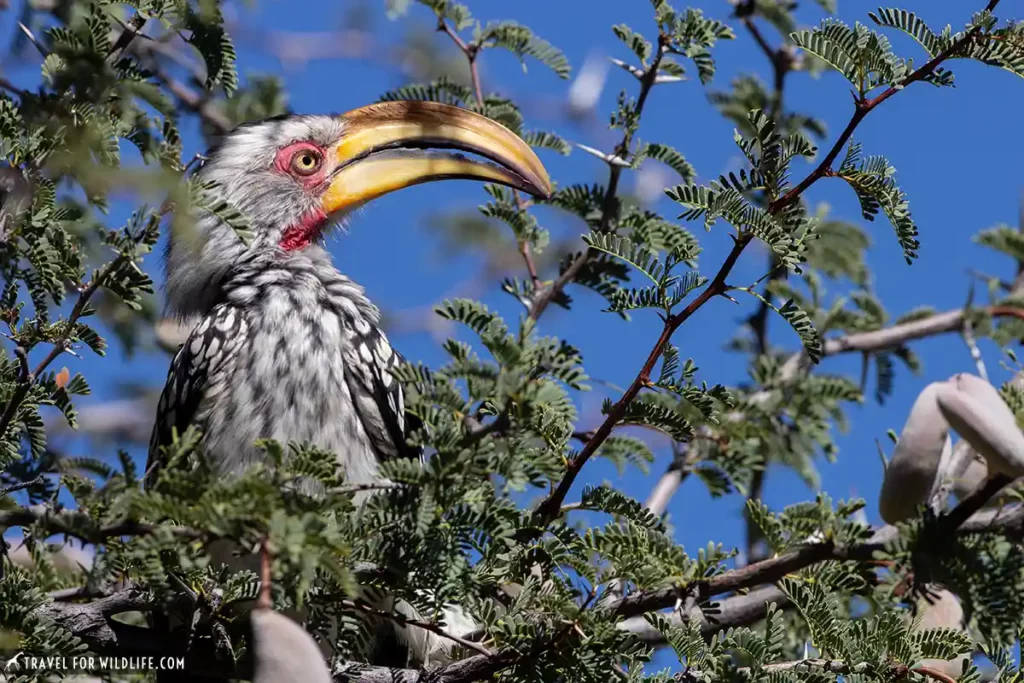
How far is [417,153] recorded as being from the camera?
4.48 meters

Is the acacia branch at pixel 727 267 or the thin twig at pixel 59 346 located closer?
the acacia branch at pixel 727 267

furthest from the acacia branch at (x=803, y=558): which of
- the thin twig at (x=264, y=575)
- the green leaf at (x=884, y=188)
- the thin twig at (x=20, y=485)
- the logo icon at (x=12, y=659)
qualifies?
the thin twig at (x=20, y=485)

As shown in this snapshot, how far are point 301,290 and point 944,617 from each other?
2.35 metres

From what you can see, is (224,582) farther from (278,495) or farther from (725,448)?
(725,448)

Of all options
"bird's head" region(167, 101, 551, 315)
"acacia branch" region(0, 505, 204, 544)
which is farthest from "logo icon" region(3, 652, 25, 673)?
"bird's head" region(167, 101, 551, 315)

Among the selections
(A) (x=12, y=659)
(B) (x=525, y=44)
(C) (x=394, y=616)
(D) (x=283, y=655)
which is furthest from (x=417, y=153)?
(D) (x=283, y=655)

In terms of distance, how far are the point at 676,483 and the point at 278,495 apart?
2.84m

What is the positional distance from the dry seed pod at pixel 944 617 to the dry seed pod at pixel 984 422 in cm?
41

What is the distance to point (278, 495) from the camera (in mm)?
2213

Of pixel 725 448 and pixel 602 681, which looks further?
pixel 725 448

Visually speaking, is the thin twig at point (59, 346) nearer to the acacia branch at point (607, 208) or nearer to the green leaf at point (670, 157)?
the acacia branch at point (607, 208)

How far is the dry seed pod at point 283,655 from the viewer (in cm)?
194

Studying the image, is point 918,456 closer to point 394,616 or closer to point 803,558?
point 803,558

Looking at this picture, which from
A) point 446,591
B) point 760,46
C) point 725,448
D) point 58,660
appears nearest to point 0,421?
point 58,660
